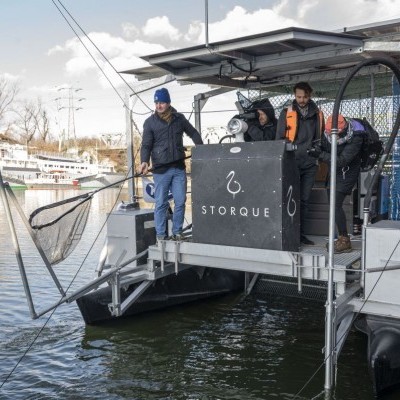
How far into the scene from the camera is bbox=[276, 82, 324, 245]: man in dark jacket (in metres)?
6.44

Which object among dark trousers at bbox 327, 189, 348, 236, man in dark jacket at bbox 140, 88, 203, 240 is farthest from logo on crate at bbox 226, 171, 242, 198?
man in dark jacket at bbox 140, 88, 203, 240

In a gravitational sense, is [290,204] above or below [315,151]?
below

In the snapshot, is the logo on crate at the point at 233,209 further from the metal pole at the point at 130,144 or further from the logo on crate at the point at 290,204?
the metal pole at the point at 130,144

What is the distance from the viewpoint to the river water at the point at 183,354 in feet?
19.2

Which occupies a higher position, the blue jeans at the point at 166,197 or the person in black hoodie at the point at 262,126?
the person in black hoodie at the point at 262,126

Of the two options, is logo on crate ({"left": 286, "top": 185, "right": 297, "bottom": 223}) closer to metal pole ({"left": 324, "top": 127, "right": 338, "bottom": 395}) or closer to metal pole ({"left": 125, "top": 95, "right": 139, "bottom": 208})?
metal pole ({"left": 324, "top": 127, "right": 338, "bottom": 395})

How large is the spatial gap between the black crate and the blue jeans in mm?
824

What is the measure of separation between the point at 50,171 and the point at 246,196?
64.5m

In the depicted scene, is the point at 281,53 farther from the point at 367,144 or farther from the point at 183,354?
the point at 183,354

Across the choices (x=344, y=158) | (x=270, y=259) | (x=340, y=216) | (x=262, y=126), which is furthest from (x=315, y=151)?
(x=262, y=126)

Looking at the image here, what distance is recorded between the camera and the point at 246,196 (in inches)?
234

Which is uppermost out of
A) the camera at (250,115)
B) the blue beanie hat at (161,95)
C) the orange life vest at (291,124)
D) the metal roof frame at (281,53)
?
the metal roof frame at (281,53)

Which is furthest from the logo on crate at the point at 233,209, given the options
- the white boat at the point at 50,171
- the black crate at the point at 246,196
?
the white boat at the point at 50,171

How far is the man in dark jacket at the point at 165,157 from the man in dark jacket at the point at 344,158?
180 centimetres
